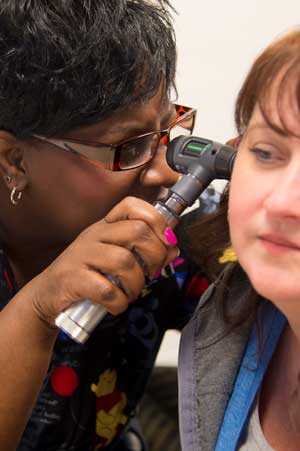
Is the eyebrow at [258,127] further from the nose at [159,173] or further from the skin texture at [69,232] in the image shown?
the nose at [159,173]

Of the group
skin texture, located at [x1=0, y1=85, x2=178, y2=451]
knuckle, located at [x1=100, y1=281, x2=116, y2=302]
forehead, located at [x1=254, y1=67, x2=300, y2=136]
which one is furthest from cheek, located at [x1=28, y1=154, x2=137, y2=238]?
forehead, located at [x1=254, y1=67, x2=300, y2=136]

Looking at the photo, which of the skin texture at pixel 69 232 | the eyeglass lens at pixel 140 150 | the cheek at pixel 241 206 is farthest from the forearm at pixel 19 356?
the cheek at pixel 241 206

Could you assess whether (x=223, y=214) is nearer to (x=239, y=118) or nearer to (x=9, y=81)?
(x=239, y=118)

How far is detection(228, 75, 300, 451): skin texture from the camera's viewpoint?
2.03 feet

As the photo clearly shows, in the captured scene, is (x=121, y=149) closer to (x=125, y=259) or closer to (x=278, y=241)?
(x=125, y=259)

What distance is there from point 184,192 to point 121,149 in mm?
173

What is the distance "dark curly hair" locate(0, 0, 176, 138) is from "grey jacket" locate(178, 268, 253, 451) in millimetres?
334

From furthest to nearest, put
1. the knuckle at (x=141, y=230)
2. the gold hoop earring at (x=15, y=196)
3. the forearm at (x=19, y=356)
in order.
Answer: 1. the gold hoop earring at (x=15, y=196)
2. the forearm at (x=19, y=356)
3. the knuckle at (x=141, y=230)

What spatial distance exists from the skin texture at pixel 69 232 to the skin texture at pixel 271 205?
15cm

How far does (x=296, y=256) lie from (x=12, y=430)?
1.83 ft

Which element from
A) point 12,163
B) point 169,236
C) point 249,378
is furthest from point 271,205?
point 12,163

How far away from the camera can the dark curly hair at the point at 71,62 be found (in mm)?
882

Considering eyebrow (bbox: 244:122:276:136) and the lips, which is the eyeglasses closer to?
eyebrow (bbox: 244:122:276:136)

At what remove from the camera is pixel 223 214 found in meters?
0.93
